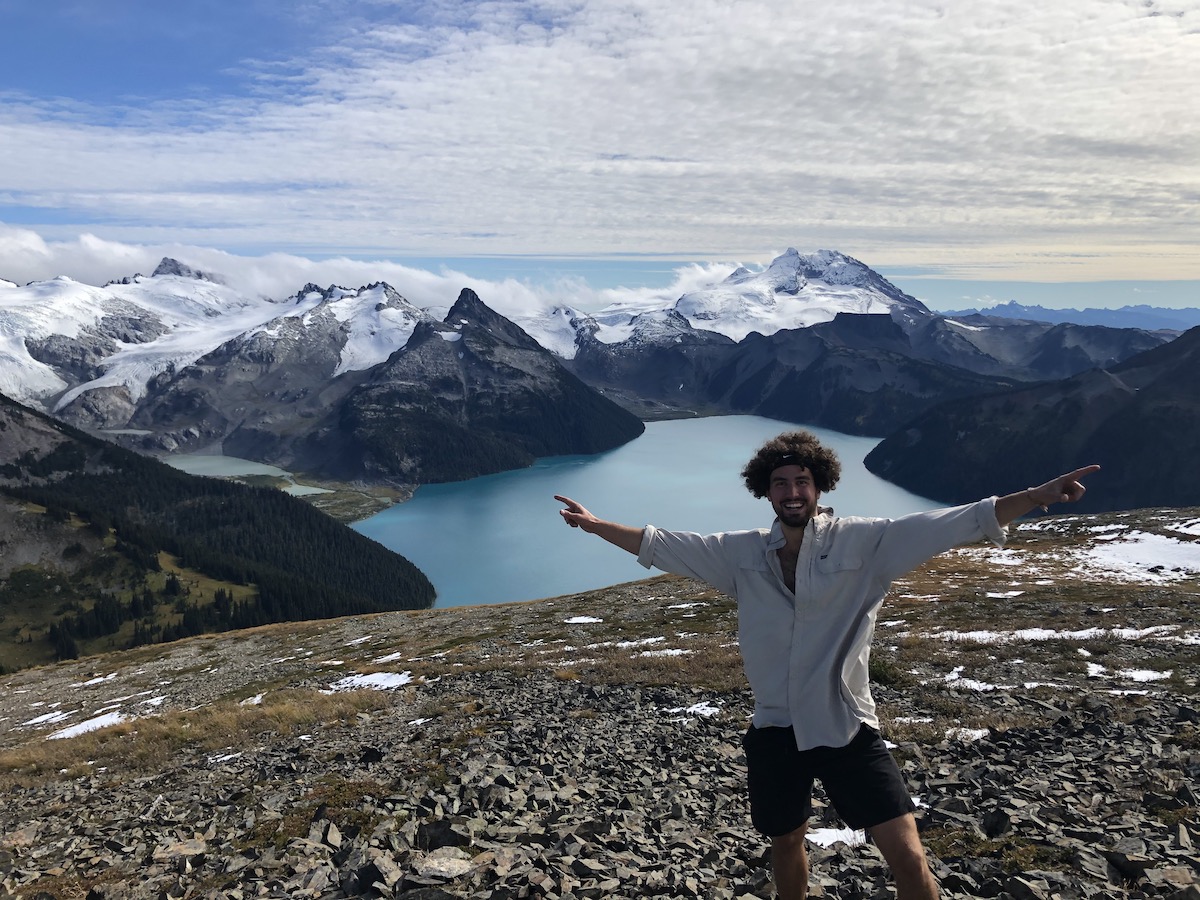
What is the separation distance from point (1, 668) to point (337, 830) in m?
165

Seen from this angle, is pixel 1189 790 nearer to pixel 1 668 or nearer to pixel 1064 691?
pixel 1064 691

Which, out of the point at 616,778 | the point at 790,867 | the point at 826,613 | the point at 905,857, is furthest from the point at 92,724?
the point at 905,857

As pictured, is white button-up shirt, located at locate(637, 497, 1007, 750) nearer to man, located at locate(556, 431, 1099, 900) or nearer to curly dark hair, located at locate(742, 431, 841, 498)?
man, located at locate(556, 431, 1099, 900)

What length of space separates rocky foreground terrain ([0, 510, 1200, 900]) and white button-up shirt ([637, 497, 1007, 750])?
3570 mm

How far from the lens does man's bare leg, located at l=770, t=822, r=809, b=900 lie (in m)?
7.32

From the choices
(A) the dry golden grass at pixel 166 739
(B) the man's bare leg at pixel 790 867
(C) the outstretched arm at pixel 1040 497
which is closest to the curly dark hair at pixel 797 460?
(C) the outstretched arm at pixel 1040 497

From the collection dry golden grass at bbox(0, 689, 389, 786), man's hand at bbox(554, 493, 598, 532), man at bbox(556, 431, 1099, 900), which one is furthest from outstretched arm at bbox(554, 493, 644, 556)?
dry golden grass at bbox(0, 689, 389, 786)

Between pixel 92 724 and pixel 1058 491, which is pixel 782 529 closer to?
pixel 1058 491

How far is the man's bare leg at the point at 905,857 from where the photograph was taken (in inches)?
251

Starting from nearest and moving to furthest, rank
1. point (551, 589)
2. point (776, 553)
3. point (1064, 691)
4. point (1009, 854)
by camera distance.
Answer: point (776, 553) < point (1009, 854) < point (1064, 691) < point (551, 589)

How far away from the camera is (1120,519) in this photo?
83125 millimetres

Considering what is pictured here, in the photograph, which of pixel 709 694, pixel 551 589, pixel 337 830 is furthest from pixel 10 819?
pixel 551 589

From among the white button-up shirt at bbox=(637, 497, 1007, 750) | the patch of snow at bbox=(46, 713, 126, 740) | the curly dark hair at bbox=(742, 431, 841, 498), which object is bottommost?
the patch of snow at bbox=(46, 713, 126, 740)

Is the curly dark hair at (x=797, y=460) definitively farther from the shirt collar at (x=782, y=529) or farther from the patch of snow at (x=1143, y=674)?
the patch of snow at (x=1143, y=674)
